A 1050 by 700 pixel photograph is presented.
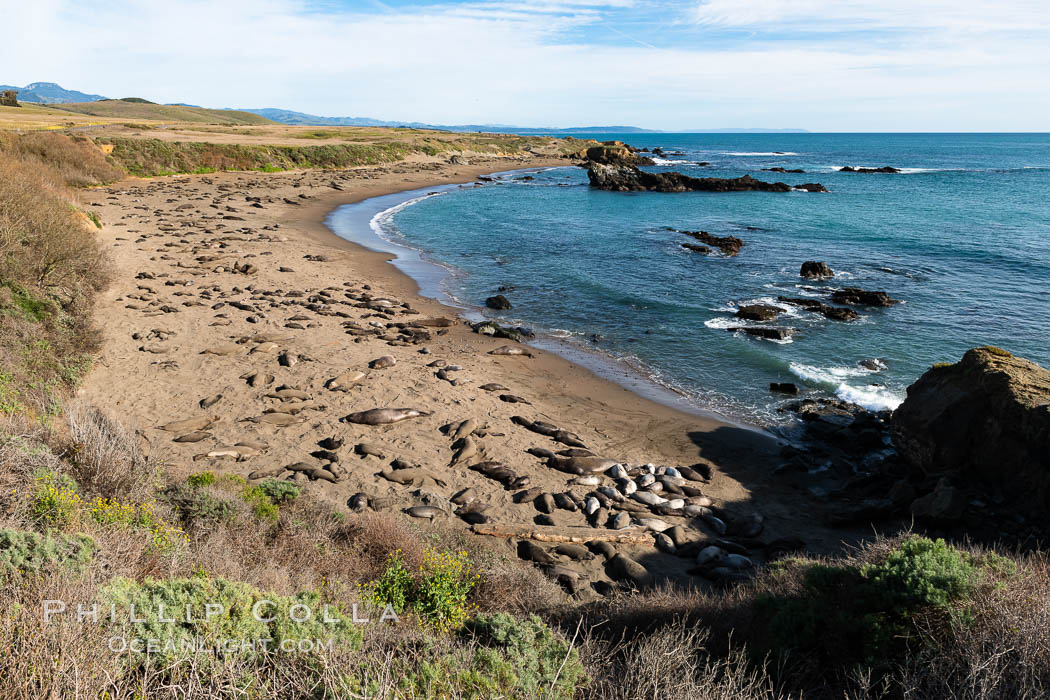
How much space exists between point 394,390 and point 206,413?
12.9 feet

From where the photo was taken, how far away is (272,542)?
6.80m

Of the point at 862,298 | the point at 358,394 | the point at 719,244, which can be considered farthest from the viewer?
the point at 719,244

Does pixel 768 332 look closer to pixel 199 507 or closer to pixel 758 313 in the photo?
pixel 758 313

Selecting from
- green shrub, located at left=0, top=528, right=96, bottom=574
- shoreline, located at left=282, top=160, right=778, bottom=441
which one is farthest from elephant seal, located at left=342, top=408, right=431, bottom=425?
green shrub, located at left=0, top=528, right=96, bottom=574

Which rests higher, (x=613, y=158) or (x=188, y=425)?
(x=613, y=158)

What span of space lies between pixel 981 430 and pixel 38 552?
13760 mm

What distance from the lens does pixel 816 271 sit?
26.5 meters

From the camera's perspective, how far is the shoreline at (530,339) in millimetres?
14484

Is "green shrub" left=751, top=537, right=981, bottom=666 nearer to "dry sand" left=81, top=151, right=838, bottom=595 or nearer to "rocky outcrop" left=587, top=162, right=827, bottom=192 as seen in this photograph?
"dry sand" left=81, top=151, right=838, bottom=595

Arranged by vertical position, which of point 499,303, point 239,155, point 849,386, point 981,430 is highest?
point 239,155

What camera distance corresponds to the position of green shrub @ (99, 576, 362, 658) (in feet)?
13.5

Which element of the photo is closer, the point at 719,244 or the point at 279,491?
the point at 279,491

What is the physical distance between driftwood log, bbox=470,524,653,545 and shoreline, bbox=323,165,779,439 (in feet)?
18.3

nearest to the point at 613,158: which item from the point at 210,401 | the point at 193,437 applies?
the point at 210,401
